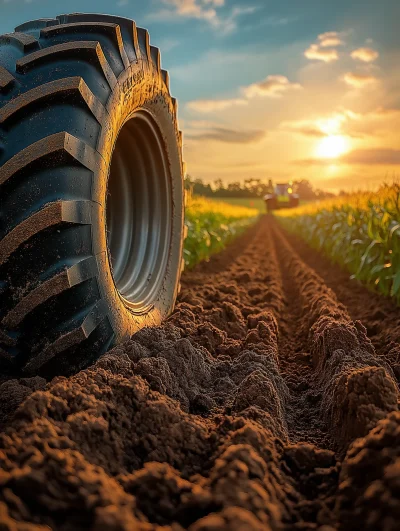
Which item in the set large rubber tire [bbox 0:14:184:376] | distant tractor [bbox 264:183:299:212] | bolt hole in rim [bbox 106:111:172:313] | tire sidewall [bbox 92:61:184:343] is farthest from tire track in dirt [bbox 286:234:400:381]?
distant tractor [bbox 264:183:299:212]

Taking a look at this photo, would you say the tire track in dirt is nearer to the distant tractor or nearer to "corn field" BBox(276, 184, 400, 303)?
"corn field" BBox(276, 184, 400, 303)

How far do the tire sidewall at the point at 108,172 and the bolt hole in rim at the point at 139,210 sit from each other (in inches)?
2.2

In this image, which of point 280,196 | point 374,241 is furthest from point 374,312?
point 280,196

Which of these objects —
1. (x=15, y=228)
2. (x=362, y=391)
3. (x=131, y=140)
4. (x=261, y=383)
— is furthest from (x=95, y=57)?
(x=362, y=391)

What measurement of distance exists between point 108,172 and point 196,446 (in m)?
1.45

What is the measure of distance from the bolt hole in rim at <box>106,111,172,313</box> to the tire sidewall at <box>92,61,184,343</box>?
0.06 metres

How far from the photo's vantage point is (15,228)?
2.17 metres

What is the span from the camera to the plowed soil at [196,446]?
123 centimetres

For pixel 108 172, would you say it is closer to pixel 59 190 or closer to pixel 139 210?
pixel 59 190

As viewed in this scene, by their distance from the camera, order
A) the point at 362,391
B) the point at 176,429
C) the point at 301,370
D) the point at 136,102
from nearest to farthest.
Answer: the point at 176,429 < the point at 362,391 < the point at 136,102 < the point at 301,370

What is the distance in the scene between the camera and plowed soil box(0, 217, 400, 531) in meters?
1.23

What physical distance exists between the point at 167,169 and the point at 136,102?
0.91 metres

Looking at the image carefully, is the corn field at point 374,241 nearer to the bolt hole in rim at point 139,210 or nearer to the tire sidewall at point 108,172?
the tire sidewall at point 108,172

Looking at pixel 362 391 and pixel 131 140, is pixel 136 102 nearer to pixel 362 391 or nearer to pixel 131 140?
pixel 131 140
